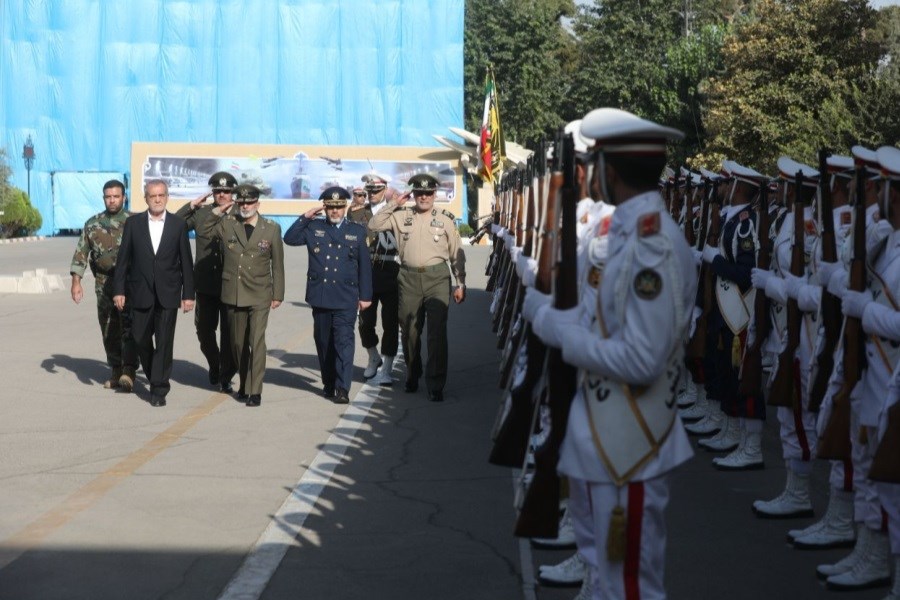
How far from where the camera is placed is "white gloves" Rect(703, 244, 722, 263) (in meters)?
10.0

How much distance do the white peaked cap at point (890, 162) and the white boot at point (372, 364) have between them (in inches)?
328

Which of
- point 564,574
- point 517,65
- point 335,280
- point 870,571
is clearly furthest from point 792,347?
point 517,65

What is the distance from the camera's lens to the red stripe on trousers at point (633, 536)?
4633 millimetres

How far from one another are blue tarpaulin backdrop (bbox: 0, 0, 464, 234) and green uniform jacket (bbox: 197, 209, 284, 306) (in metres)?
50.9

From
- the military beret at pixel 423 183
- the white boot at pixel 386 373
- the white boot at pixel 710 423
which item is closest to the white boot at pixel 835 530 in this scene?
the white boot at pixel 710 423

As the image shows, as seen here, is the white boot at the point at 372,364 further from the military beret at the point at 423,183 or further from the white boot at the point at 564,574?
the white boot at the point at 564,574

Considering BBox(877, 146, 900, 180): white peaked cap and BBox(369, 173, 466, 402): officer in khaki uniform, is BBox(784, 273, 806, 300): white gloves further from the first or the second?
BBox(369, 173, 466, 402): officer in khaki uniform

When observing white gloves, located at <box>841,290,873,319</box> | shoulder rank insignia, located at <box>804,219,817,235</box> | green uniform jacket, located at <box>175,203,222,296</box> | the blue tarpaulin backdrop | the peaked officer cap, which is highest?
the blue tarpaulin backdrop

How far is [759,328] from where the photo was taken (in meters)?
8.98

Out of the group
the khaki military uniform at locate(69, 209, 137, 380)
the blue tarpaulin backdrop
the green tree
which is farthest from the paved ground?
the green tree

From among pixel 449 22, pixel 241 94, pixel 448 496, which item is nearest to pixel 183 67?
pixel 241 94

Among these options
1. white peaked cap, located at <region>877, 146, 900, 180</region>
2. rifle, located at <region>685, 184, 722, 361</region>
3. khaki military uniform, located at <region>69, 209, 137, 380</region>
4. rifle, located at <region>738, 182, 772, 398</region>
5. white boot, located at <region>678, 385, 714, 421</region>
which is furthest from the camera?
khaki military uniform, located at <region>69, 209, 137, 380</region>

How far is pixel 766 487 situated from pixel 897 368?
317cm

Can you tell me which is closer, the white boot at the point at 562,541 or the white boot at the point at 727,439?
the white boot at the point at 562,541
